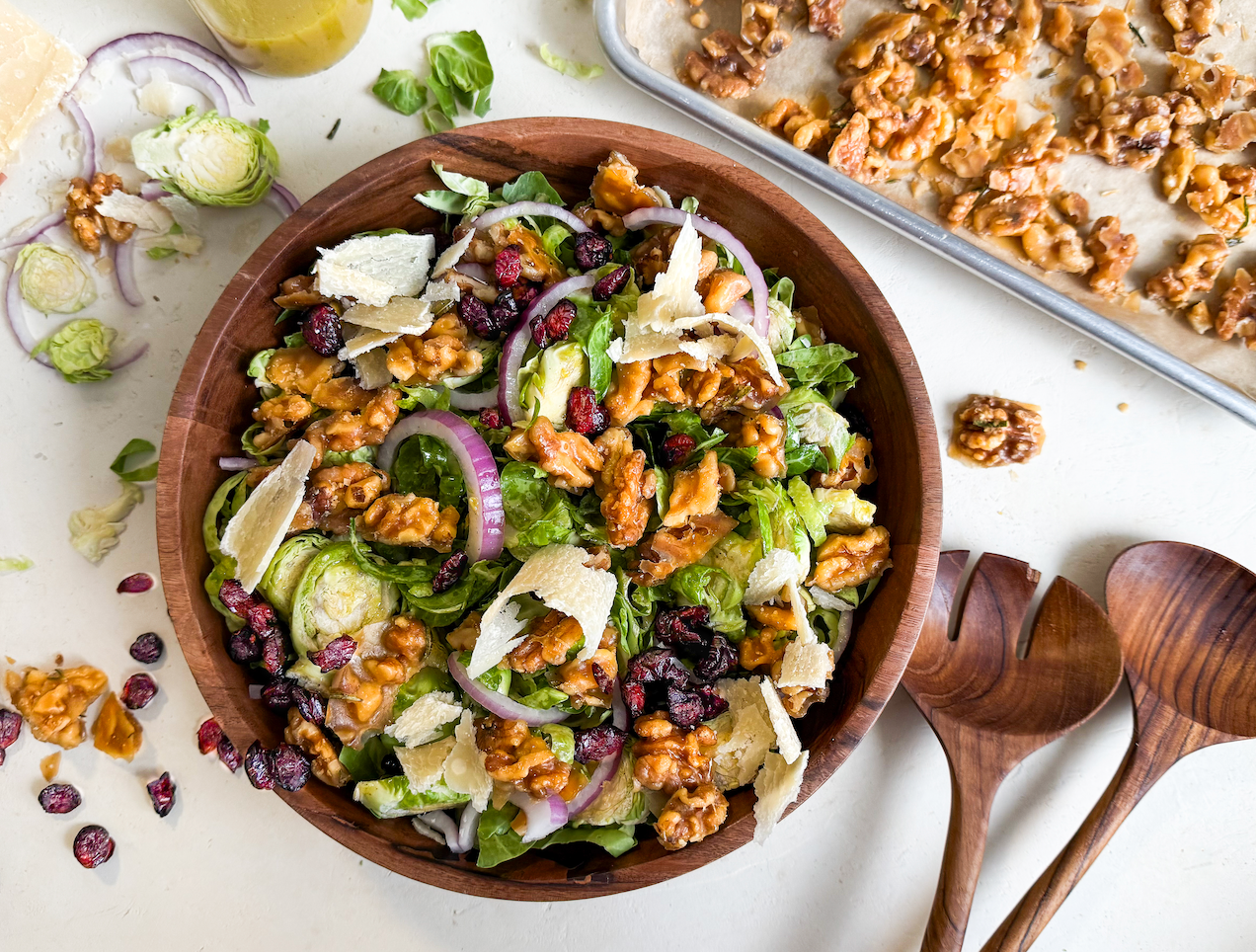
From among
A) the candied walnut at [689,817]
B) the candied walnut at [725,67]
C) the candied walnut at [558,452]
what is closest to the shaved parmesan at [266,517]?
the candied walnut at [558,452]

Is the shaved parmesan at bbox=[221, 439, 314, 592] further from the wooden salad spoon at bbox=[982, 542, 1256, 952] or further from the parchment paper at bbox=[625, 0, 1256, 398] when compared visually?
the wooden salad spoon at bbox=[982, 542, 1256, 952]

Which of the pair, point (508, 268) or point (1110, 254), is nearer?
point (508, 268)

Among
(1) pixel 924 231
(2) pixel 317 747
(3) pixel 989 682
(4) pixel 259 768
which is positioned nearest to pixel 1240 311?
(1) pixel 924 231

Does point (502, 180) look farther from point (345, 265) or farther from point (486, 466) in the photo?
point (486, 466)

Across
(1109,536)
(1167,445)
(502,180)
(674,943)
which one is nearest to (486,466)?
(502,180)

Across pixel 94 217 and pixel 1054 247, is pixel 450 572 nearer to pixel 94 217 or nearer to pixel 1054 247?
pixel 94 217

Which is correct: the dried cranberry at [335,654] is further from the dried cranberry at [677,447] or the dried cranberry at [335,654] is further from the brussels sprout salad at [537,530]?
the dried cranberry at [677,447]
